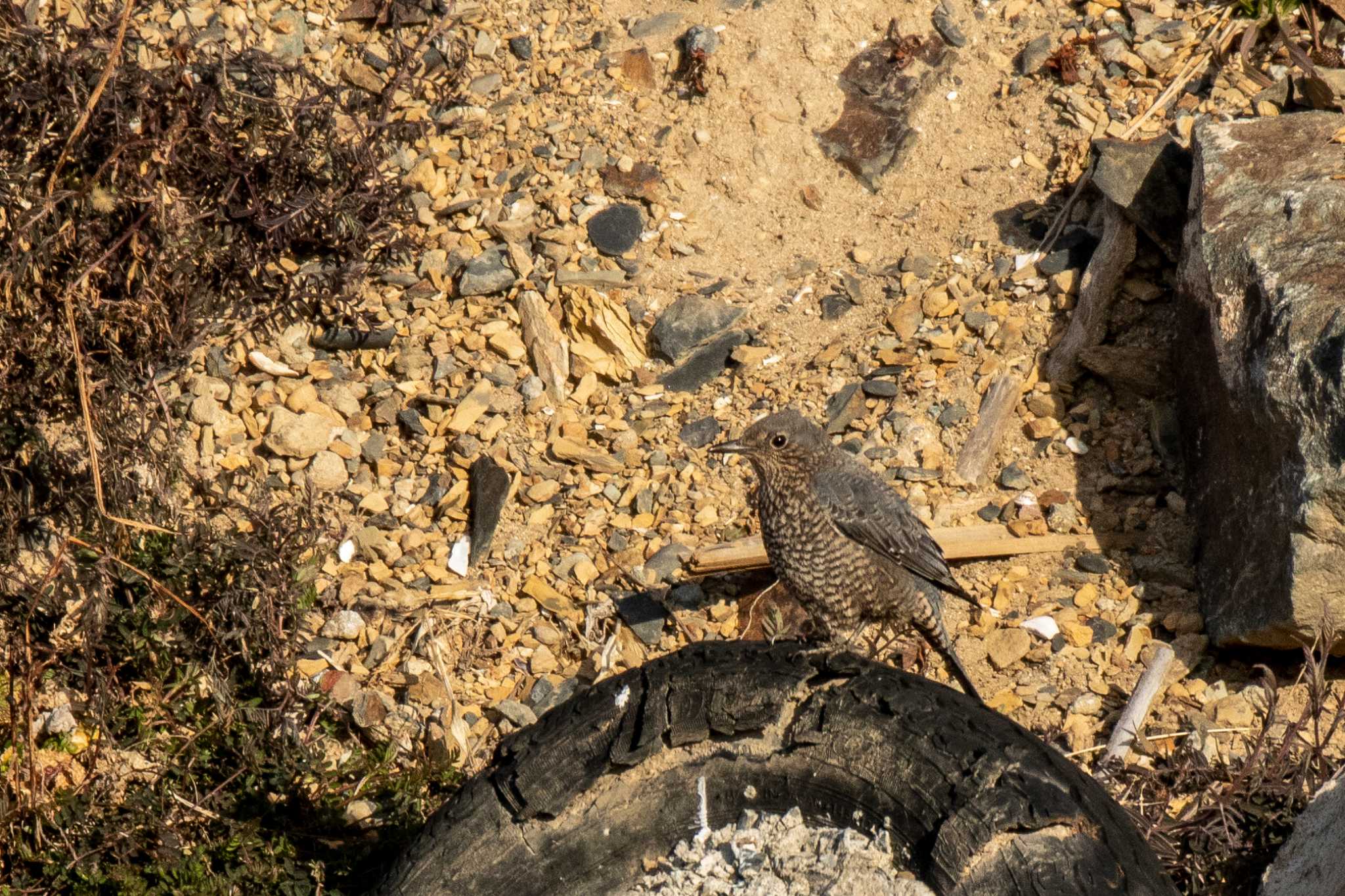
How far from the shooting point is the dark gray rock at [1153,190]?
245 inches

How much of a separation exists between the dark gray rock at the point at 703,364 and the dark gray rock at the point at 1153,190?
1.73 m

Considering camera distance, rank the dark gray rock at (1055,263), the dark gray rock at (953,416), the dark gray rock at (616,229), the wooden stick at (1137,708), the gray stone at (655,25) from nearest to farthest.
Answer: the wooden stick at (1137,708)
the dark gray rock at (953,416)
the dark gray rock at (1055,263)
the dark gray rock at (616,229)
the gray stone at (655,25)

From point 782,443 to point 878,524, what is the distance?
0.47 meters

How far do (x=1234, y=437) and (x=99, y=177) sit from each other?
4.42 metres

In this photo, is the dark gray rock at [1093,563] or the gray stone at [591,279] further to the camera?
the gray stone at [591,279]

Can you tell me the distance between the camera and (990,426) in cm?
604

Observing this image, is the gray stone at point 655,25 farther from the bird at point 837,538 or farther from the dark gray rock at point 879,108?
the bird at point 837,538

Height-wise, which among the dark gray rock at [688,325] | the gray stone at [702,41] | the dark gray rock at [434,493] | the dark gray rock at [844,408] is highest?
the gray stone at [702,41]

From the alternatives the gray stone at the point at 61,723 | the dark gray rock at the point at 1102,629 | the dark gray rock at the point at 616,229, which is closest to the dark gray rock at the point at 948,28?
the dark gray rock at the point at 616,229

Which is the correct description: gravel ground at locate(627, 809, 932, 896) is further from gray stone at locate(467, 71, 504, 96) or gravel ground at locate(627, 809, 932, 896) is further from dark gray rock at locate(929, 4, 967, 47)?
dark gray rock at locate(929, 4, 967, 47)

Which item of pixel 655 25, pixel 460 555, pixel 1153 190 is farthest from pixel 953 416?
pixel 655 25

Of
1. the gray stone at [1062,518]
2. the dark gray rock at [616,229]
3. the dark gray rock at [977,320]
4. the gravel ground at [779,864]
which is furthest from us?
the dark gray rock at [616,229]

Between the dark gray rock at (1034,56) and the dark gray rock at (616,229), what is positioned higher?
the dark gray rock at (1034,56)

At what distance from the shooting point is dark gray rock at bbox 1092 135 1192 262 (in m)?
6.21
